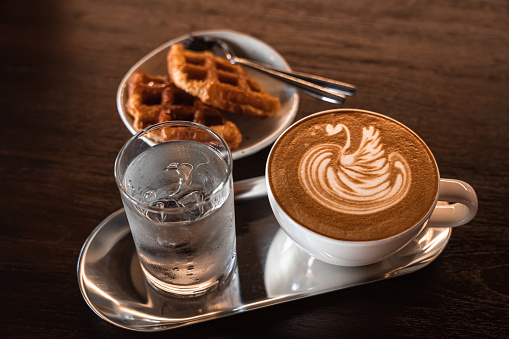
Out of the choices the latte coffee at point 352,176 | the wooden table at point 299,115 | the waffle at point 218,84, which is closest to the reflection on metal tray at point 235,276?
the wooden table at point 299,115

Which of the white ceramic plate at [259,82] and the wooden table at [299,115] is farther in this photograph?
the white ceramic plate at [259,82]

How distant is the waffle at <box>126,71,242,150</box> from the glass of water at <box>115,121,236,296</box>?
0.63 ft

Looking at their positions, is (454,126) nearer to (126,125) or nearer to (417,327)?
(417,327)

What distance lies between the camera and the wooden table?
0.73 metres

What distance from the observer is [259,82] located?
110 centimetres

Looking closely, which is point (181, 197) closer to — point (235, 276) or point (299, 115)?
point (235, 276)

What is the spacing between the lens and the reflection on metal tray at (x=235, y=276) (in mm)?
721

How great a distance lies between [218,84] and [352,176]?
35 centimetres

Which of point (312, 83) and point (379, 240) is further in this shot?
point (312, 83)

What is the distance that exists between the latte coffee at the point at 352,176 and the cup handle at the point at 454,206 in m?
0.02

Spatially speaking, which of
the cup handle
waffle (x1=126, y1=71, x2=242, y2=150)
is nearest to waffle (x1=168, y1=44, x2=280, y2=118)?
waffle (x1=126, y1=71, x2=242, y2=150)

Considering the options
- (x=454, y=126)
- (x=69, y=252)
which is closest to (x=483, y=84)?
(x=454, y=126)

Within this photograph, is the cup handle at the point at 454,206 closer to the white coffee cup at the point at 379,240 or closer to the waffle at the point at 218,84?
the white coffee cup at the point at 379,240

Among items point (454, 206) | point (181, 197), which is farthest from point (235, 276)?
point (454, 206)
